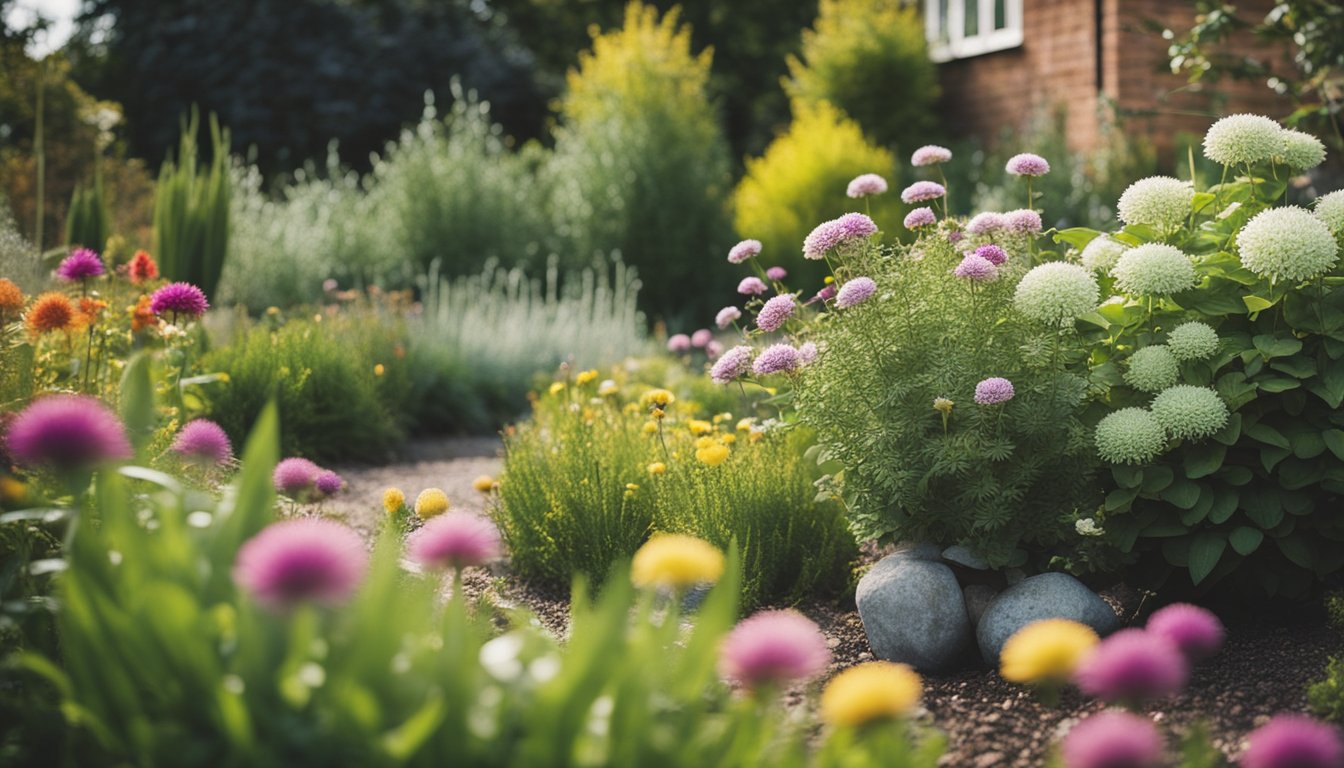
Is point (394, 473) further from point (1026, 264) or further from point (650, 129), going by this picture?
point (650, 129)

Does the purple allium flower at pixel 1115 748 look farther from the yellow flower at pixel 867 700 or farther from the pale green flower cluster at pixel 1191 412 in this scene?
the pale green flower cluster at pixel 1191 412

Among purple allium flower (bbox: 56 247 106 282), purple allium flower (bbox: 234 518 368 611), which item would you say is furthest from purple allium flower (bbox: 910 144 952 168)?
purple allium flower (bbox: 56 247 106 282)

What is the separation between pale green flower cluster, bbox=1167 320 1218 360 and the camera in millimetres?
2924

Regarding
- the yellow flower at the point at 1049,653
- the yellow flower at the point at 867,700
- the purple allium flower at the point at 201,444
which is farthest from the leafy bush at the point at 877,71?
the yellow flower at the point at 867,700

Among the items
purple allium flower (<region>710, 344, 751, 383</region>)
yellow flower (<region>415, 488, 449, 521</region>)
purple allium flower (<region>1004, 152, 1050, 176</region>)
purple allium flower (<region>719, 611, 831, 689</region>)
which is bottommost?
yellow flower (<region>415, 488, 449, 521</region>)

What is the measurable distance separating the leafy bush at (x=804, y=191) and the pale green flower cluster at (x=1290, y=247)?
6.74 metres

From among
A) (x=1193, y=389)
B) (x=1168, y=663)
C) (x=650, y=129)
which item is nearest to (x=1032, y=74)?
(x=650, y=129)

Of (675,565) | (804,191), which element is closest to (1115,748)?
(675,565)

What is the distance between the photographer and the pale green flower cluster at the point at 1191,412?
2.80 metres

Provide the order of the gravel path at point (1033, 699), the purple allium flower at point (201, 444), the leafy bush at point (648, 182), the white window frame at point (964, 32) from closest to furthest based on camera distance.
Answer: the purple allium flower at point (201, 444) < the gravel path at point (1033, 699) < the leafy bush at point (648, 182) < the white window frame at point (964, 32)

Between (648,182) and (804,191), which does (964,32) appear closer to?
(804,191)

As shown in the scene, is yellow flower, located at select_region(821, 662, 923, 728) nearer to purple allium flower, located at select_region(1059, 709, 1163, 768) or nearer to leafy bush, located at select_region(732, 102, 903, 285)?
purple allium flower, located at select_region(1059, 709, 1163, 768)

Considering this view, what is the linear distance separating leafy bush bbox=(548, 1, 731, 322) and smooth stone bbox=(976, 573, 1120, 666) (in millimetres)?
7319

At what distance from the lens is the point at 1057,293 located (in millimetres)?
2838
